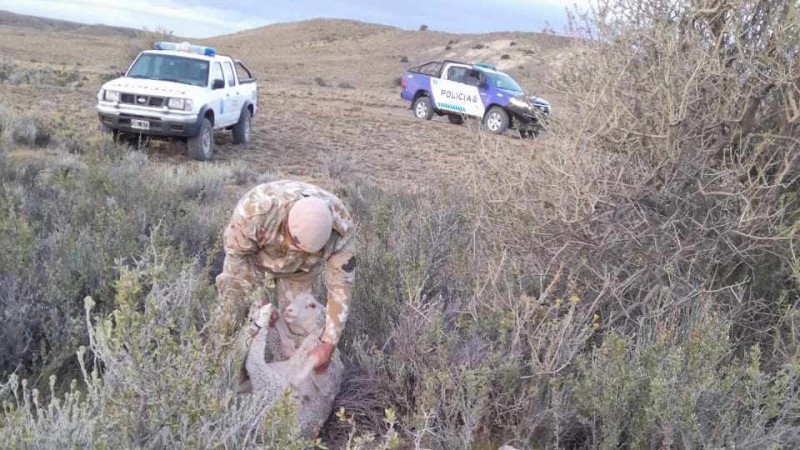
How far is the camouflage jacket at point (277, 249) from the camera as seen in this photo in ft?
10.5

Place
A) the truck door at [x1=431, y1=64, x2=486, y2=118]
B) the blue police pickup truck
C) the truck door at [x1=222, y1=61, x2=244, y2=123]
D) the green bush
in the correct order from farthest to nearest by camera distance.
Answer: the truck door at [x1=431, y1=64, x2=486, y2=118], the blue police pickup truck, the truck door at [x1=222, y1=61, x2=244, y2=123], the green bush

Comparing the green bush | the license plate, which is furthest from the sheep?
the license plate

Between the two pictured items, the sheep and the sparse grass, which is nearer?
the sheep

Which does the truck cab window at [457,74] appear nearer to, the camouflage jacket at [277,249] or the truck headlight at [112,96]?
the truck headlight at [112,96]

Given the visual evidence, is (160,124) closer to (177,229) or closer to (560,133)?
(177,229)

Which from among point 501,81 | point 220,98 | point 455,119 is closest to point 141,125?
point 220,98

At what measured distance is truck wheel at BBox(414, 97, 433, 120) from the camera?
1991 cm

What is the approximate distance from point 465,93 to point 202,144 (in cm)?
932

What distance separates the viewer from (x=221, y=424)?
2285 millimetres

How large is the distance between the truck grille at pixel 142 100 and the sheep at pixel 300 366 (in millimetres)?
7826

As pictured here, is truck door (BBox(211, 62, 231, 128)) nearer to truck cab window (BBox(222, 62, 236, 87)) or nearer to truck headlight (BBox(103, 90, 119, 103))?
truck cab window (BBox(222, 62, 236, 87))

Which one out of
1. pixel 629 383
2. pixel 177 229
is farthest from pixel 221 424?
pixel 177 229

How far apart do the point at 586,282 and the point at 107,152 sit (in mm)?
7187

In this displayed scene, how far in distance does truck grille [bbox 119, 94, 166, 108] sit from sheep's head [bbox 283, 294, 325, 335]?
7808mm
